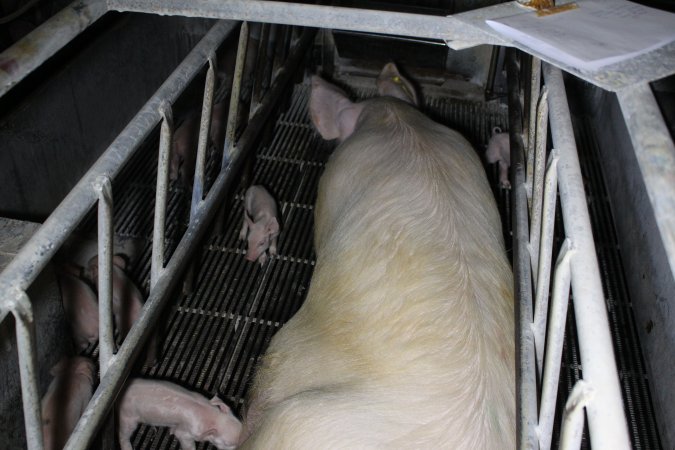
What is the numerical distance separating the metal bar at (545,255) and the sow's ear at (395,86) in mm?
1557

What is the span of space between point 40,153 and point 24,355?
1.85 m

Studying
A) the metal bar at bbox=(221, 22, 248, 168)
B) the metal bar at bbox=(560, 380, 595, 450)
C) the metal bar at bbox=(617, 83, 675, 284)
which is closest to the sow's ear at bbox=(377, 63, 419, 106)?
the metal bar at bbox=(221, 22, 248, 168)

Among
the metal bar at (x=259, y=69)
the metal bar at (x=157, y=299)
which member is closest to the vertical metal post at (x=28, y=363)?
the metal bar at (x=157, y=299)

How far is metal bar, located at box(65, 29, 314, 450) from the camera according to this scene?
5.08 feet

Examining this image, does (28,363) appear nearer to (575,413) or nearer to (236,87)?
(575,413)

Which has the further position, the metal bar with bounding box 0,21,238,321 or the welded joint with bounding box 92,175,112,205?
the welded joint with bounding box 92,175,112,205

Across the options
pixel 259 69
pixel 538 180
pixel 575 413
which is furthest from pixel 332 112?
pixel 575 413

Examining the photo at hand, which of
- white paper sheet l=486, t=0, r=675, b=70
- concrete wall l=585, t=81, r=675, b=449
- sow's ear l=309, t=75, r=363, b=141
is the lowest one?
concrete wall l=585, t=81, r=675, b=449

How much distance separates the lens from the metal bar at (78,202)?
1199mm

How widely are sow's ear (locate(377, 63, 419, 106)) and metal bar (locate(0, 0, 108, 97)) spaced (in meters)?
1.48

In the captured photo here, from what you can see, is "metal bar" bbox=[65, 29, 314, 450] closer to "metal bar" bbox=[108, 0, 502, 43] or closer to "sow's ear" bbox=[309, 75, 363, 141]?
"sow's ear" bbox=[309, 75, 363, 141]

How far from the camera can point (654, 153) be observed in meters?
1.18

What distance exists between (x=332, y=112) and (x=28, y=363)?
6.19 ft

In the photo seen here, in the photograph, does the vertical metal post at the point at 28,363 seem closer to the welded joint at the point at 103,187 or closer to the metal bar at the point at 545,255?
the welded joint at the point at 103,187
